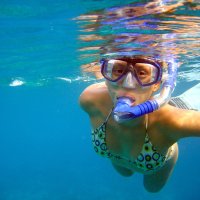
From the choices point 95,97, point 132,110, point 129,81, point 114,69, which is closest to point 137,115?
point 132,110

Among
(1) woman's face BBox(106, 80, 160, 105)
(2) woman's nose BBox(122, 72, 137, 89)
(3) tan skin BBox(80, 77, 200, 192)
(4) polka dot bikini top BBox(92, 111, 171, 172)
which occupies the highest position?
(2) woman's nose BBox(122, 72, 137, 89)

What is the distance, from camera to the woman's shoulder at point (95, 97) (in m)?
6.91

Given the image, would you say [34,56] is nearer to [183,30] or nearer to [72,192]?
[183,30]

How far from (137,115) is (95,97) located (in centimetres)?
242

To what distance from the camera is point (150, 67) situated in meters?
5.65

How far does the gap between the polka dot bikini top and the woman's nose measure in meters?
1.49

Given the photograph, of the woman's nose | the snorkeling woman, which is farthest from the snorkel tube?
the woman's nose

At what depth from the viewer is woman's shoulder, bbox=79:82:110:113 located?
691 centimetres

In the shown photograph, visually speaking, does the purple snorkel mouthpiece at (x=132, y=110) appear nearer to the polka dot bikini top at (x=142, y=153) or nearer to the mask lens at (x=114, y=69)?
the mask lens at (x=114, y=69)

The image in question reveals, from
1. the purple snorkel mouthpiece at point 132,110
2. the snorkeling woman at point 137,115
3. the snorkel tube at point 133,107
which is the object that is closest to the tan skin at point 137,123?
the snorkeling woman at point 137,115

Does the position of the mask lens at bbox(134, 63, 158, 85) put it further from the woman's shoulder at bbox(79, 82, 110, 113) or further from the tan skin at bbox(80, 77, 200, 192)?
the woman's shoulder at bbox(79, 82, 110, 113)

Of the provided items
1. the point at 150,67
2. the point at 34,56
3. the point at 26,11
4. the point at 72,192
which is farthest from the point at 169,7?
the point at 72,192

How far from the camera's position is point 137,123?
6.38m

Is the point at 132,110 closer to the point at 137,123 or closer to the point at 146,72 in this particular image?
the point at 146,72
